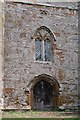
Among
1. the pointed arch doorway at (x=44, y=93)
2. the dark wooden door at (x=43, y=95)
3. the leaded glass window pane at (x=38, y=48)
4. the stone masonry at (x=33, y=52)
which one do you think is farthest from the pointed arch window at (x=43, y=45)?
the dark wooden door at (x=43, y=95)

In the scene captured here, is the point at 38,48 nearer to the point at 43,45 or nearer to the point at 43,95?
the point at 43,45

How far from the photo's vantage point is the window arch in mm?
26625

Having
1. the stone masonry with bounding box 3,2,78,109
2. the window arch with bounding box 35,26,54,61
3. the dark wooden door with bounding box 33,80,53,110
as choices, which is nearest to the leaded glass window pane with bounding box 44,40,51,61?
the window arch with bounding box 35,26,54,61

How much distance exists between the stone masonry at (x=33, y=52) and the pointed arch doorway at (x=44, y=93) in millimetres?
240

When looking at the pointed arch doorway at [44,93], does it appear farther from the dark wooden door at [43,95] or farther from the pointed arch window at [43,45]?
the pointed arch window at [43,45]

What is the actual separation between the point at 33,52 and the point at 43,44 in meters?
1.03

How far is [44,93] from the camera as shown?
2630 centimetres

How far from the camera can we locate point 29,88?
25641mm

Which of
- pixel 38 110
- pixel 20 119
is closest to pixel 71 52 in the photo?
pixel 38 110

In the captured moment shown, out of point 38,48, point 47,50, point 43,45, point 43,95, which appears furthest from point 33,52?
point 43,95

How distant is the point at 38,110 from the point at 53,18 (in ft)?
20.9

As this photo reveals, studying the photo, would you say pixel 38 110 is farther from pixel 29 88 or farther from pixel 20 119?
pixel 20 119

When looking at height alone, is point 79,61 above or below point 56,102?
above

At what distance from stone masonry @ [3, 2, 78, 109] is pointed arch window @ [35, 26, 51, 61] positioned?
1.13 ft
